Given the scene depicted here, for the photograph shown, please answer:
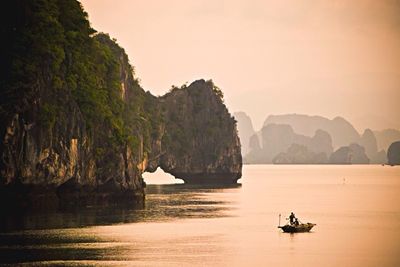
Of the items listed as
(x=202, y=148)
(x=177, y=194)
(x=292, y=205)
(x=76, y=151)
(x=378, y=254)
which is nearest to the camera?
(x=378, y=254)

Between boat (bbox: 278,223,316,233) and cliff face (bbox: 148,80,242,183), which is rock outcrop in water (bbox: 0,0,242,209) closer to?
boat (bbox: 278,223,316,233)

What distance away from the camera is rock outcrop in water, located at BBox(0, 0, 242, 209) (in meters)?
83.0

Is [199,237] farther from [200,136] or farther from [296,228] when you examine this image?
[200,136]

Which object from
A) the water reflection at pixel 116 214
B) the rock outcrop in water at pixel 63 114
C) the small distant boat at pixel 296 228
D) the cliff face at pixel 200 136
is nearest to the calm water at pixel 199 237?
the water reflection at pixel 116 214

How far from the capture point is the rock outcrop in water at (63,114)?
3268 inches

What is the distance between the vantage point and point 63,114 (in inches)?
3541

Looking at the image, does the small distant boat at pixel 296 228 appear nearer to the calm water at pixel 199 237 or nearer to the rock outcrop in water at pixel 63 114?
the calm water at pixel 199 237

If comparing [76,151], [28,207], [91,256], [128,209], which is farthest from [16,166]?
[91,256]

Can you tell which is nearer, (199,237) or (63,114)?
(199,237)

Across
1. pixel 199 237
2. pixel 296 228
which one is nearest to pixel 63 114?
pixel 199 237

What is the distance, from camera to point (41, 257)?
192ft

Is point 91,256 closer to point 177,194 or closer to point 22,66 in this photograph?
point 22,66

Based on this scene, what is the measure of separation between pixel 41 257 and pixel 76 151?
3484cm

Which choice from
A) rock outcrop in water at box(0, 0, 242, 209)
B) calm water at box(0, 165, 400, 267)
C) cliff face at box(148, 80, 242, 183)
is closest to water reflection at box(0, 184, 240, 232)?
calm water at box(0, 165, 400, 267)
